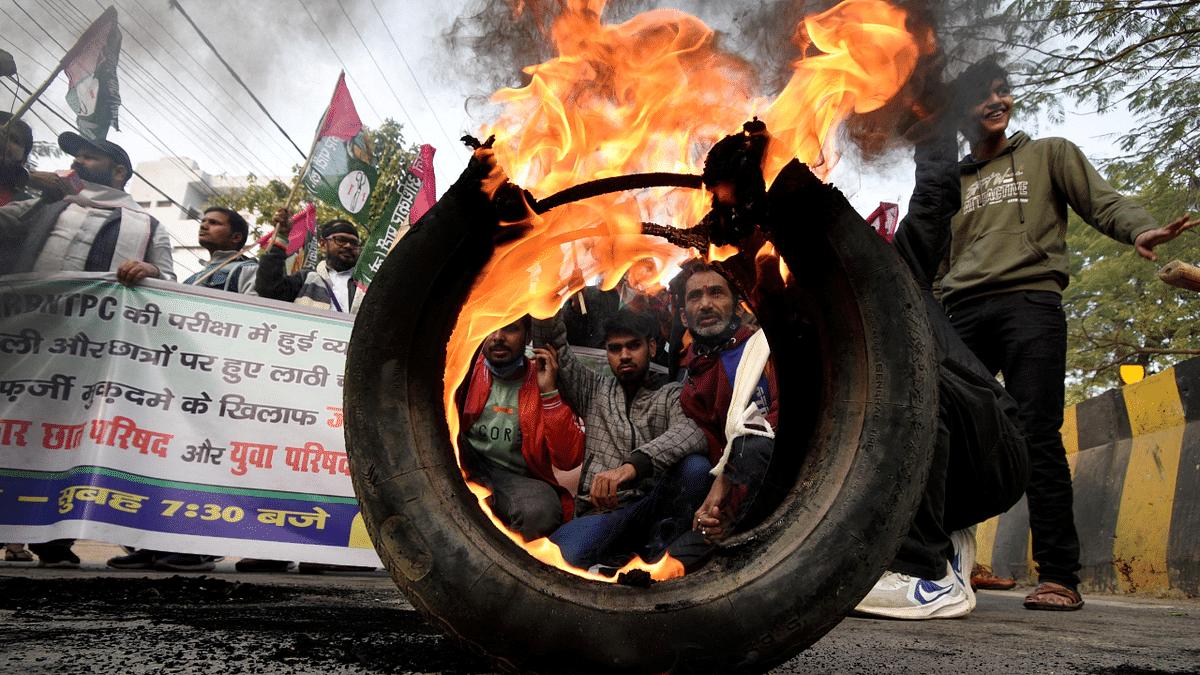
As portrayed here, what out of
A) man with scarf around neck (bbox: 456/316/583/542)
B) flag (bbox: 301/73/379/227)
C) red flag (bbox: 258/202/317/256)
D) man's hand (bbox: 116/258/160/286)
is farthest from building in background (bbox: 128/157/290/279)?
man with scarf around neck (bbox: 456/316/583/542)

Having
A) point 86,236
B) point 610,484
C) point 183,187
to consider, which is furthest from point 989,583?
point 183,187

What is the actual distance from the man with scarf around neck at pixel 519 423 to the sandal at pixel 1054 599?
216 cm

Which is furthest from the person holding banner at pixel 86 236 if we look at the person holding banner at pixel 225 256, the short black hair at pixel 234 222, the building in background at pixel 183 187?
the building in background at pixel 183 187

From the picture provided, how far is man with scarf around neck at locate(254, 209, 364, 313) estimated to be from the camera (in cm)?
484

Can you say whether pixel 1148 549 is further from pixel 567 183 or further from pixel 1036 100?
pixel 567 183

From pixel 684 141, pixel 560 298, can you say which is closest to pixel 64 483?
pixel 560 298

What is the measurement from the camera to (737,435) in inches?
103

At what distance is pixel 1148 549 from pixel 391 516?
16.9ft

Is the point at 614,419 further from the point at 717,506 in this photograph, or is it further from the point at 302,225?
the point at 302,225

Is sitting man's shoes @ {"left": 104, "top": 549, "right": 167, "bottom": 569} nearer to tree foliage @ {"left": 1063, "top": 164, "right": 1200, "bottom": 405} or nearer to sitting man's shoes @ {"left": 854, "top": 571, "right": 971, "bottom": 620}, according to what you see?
sitting man's shoes @ {"left": 854, "top": 571, "right": 971, "bottom": 620}

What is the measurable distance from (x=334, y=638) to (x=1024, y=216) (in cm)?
350

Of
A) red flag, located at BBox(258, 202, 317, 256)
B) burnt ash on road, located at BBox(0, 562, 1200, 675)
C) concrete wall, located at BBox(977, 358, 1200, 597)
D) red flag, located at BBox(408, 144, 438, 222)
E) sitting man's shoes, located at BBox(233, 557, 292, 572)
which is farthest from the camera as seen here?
red flag, located at BBox(258, 202, 317, 256)

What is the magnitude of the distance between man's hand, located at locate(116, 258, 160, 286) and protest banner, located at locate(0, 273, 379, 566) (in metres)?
0.06

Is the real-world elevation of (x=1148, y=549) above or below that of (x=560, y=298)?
below
